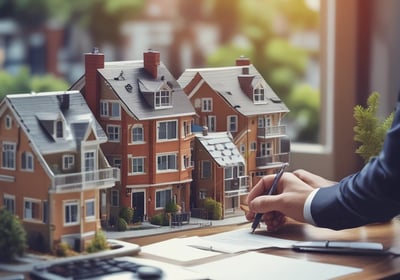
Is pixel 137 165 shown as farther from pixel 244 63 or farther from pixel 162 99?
pixel 244 63

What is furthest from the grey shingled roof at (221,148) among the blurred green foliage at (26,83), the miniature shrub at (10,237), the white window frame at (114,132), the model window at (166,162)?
the miniature shrub at (10,237)

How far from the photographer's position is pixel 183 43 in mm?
2830

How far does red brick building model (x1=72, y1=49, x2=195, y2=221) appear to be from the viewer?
198cm

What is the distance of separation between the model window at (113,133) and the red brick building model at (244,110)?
10.5 inches

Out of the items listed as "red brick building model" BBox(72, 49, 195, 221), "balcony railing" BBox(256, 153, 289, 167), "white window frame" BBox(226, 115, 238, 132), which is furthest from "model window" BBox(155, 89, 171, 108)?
"balcony railing" BBox(256, 153, 289, 167)

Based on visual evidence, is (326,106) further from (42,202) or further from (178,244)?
(42,202)

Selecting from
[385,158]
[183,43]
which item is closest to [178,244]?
[385,158]

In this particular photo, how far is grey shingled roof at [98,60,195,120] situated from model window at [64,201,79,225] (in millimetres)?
309

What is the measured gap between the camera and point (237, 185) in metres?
2.19

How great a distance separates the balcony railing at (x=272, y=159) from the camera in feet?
7.41

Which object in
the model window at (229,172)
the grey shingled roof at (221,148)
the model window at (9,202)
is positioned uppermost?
the grey shingled roof at (221,148)

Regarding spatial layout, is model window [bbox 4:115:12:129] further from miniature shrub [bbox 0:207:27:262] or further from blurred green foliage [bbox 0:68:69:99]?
miniature shrub [bbox 0:207:27:262]

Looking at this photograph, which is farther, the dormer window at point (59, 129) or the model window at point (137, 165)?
the model window at point (137, 165)

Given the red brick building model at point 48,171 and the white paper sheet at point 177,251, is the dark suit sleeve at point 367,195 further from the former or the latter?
the red brick building model at point 48,171
